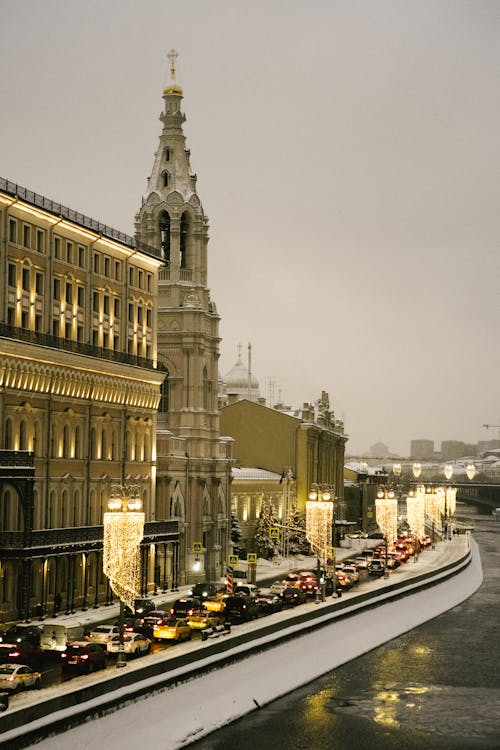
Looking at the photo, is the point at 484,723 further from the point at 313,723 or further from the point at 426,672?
the point at 426,672

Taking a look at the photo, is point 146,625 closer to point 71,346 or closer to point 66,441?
point 66,441

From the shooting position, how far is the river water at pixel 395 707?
1825 inches

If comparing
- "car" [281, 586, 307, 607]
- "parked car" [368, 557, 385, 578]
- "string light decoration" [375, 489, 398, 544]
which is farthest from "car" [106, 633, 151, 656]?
"string light decoration" [375, 489, 398, 544]

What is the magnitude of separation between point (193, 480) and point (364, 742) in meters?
42.5

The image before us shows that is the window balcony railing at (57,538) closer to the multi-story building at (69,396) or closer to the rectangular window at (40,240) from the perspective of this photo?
the multi-story building at (69,396)

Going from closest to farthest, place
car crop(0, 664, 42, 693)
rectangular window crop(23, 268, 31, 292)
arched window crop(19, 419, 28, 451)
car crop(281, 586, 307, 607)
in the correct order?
car crop(0, 664, 42, 693)
arched window crop(19, 419, 28, 451)
rectangular window crop(23, 268, 31, 292)
car crop(281, 586, 307, 607)

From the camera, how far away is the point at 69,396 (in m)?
70.0

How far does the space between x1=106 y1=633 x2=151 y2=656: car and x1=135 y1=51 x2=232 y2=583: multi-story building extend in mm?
32911

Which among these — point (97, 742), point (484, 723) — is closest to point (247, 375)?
point (484, 723)

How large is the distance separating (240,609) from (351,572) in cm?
2705

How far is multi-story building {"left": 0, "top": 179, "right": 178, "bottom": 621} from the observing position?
64.1m

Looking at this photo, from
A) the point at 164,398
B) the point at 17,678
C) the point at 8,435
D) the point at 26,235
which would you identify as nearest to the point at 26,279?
the point at 26,235

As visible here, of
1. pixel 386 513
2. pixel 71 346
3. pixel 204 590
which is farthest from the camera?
pixel 386 513

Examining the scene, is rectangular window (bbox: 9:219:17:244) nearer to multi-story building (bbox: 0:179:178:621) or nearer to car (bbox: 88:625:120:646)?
multi-story building (bbox: 0:179:178:621)
